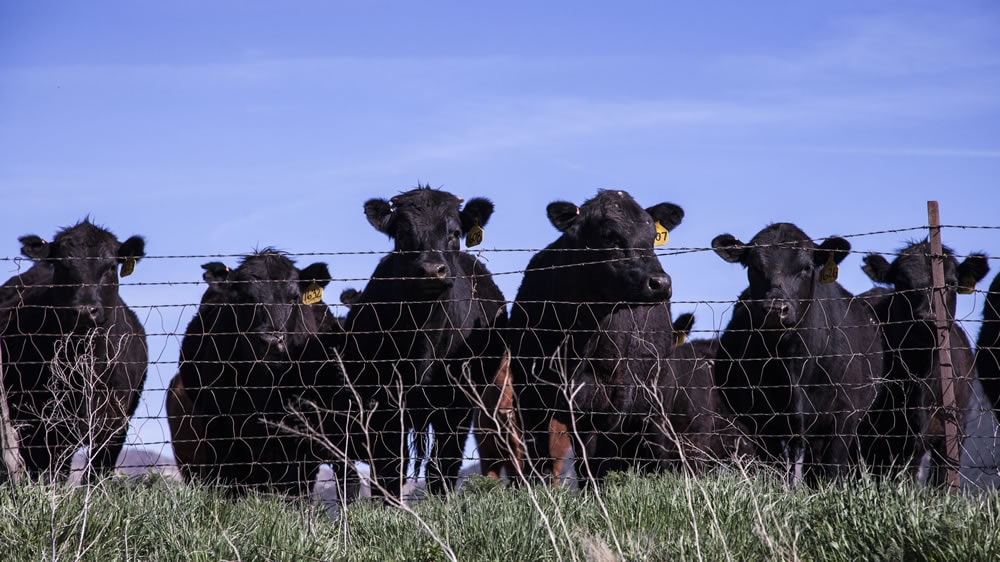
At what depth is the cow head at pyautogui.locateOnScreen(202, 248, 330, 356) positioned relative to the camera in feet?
29.7

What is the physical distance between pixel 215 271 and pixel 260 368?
135 centimetres

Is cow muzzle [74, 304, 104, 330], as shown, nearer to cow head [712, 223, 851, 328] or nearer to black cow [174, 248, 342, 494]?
black cow [174, 248, 342, 494]

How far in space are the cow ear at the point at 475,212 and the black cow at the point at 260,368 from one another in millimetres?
1387

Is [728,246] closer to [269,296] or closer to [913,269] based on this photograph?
[913,269]

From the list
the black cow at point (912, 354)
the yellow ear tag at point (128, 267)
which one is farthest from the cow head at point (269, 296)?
the black cow at point (912, 354)

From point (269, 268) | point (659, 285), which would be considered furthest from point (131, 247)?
point (659, 285)

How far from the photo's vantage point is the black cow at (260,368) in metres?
9.06

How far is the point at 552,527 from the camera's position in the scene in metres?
5.00

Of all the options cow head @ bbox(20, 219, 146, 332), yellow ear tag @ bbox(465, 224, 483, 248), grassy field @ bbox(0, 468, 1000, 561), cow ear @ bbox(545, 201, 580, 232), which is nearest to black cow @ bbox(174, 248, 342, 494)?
cow head @ bbox(20, 219, 146, 332)

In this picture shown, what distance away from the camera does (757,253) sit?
9.12 meters

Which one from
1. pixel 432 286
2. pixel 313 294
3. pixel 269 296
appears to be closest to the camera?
pixel 432 286

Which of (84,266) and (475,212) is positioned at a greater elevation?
(475,212)

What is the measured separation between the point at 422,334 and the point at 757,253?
291cm

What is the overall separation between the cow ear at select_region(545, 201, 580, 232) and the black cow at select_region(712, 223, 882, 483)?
144cm
